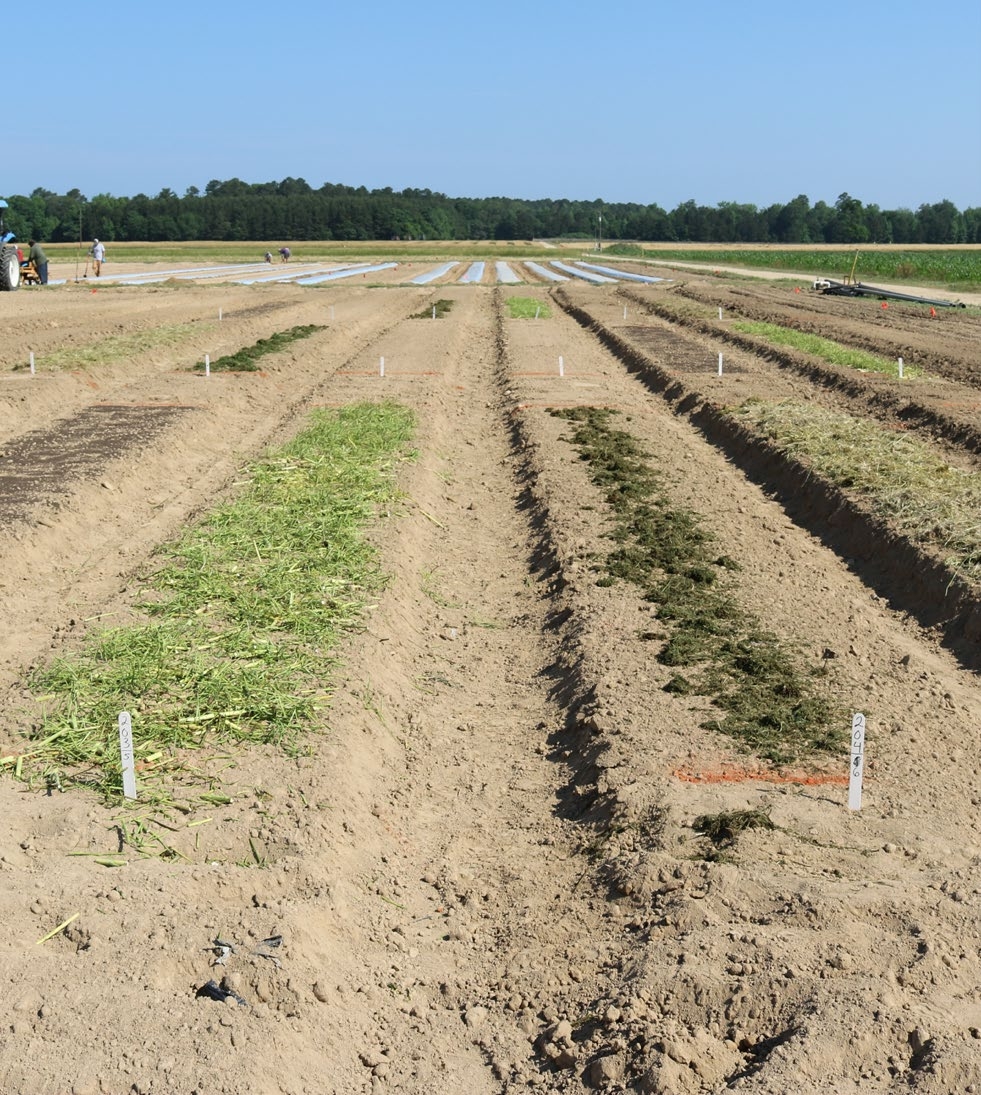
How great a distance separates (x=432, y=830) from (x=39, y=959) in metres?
2.44

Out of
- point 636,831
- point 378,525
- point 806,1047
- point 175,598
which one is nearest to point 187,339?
point 378,525

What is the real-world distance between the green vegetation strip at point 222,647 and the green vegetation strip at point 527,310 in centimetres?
2563

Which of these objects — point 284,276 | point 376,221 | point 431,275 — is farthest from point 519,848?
point 376,221

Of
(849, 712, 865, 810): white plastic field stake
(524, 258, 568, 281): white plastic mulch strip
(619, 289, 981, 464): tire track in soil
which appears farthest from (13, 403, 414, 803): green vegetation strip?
(524, 258, 568, 281): white plastic mulch strip

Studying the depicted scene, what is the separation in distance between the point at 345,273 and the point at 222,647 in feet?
213

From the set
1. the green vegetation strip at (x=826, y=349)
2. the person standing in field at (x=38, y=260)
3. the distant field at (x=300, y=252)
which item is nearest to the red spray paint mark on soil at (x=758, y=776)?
the green vegetation strip at (x=826, y=349)

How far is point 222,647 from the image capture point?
29.2ft

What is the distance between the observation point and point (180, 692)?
8.13 metres

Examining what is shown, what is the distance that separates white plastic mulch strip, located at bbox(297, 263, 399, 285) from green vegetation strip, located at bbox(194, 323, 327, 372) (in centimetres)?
2738

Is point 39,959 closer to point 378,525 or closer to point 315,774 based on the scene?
point 315,774

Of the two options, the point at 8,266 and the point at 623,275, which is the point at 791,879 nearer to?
the point at 8,266

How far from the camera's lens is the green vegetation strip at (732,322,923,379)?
24119 mm

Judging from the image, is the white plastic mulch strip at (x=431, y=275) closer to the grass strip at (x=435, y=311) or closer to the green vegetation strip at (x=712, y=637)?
the grass strip at (x=435, y=311)

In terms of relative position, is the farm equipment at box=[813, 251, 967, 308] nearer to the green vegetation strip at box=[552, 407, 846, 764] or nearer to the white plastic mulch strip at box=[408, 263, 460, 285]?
the white plastic mulch strip at box=[408, 263, 460, 285]
